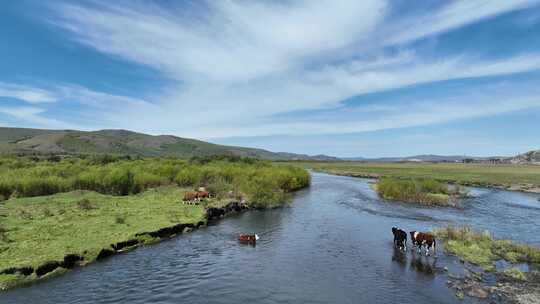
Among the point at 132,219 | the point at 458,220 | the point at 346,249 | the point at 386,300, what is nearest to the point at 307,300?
the point at 386,300

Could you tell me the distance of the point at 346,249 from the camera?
26.6 metres

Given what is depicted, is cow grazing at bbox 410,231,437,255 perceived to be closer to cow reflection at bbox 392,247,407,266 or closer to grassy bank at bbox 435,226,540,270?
cow reflection at bbox 392,247,407,266

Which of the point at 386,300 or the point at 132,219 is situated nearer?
the point at 386,300

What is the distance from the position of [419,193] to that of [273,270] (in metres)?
42.6

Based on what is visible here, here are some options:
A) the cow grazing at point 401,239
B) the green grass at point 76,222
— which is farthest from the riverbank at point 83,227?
the cow grazing at point 401,239

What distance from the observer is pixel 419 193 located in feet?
187

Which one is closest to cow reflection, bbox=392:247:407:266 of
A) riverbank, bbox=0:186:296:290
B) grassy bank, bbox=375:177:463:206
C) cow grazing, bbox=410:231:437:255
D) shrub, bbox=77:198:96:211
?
cow grazing, bbox=410:231:437:255

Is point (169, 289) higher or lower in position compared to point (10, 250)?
lower

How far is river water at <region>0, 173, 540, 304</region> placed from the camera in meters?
17.5

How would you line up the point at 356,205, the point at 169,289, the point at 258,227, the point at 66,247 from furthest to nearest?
the point at 356,205 → the point at 258,227 → the point at 66,247 → the point at 169,289

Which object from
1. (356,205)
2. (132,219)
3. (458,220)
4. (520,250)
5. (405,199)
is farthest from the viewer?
(405,199)

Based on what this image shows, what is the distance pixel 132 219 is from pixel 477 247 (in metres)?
27.9

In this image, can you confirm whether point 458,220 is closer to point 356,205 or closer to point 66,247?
point 356,205

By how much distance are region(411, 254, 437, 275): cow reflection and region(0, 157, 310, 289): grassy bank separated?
1944 cm
